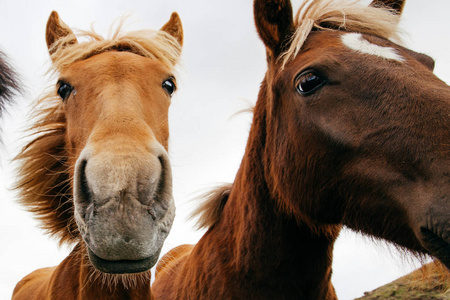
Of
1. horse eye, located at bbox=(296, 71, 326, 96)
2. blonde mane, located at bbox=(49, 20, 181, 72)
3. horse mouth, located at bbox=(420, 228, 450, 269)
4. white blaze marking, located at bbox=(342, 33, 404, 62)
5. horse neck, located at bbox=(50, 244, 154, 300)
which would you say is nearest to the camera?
horse mouth, located at bbox=(420, 228, 450, 269)

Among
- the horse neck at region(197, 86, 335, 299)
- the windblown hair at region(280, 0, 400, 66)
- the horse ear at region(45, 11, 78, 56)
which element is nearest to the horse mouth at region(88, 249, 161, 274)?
the horse neck at region(197, 86, 335, 299)

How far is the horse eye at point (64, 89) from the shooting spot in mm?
2965

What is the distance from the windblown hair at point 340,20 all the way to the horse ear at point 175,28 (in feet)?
4.57

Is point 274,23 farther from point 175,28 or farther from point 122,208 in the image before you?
point 122,208

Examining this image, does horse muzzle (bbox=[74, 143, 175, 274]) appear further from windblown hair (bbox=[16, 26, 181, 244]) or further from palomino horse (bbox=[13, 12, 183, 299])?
windblown hair (bbox=[16, 26, 181, 244])

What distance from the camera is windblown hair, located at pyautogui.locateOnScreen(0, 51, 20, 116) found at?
2838mm

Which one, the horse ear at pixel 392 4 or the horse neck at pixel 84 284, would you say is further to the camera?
the horse ear at pixel 392 4

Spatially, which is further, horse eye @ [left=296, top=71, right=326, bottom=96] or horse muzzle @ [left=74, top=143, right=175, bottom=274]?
horse eye @ [left=296, top=71, right=326, bottom=96]

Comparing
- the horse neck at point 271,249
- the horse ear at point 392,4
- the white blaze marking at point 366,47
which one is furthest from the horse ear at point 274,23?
the horse ear at point 392,4

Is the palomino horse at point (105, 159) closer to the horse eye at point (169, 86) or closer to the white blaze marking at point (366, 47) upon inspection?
the horse eye at point (169, 86)

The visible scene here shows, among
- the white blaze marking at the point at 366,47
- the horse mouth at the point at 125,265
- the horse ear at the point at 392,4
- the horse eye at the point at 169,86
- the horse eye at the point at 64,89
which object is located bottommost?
the horse mouth at the point at 125,265

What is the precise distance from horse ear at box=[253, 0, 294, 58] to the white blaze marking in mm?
535

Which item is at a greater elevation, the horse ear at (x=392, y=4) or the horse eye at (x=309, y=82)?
the horse ear at (x=392, y=4)

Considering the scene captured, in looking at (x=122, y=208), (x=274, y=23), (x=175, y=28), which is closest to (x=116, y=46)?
(x=175, y=28)
